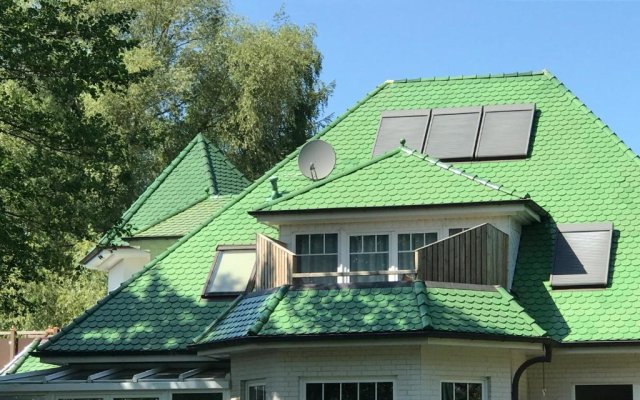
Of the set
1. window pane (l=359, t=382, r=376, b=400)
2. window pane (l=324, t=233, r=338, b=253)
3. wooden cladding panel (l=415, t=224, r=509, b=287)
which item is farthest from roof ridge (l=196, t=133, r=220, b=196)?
window pane (l=359, t=382, r=376, b=400)

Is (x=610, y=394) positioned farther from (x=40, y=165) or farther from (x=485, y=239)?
(x=40, y=165)

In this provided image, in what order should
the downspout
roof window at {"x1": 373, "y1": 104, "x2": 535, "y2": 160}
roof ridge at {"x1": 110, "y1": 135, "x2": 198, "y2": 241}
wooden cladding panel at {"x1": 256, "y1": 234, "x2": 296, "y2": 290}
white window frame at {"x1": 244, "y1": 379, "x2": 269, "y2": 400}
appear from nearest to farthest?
white window frame at {"x1": 244, "y1": 379, "x2": 269, "y2": 400}
the downspout
wooden cladding panel at {"x1": 256, "y1": 234, "x2": 296, "y2": 290}
roof window at {"x1": 373, "y1": 104, "x2": 535, "y2": 160}
roof ridge at {"x1": 110, "y1": 135, "x2": 198, "y2": 241}

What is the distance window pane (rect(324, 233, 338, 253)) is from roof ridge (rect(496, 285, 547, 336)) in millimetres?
3324

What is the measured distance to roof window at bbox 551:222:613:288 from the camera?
25734 millimetres

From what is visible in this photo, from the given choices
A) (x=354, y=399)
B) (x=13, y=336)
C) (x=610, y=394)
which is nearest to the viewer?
(x=354, y=399)

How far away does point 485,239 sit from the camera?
2484cm

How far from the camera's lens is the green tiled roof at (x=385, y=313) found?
2275 centimetres

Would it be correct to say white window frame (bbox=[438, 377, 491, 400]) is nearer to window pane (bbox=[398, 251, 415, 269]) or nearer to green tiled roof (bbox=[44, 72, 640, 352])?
green tiled roof (bbox=[44, 72, 640, 352])

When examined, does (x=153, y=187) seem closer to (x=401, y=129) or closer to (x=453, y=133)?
(x=401, y=129)

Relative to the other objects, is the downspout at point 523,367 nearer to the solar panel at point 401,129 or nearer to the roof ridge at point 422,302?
the roof ridge at point 422,302

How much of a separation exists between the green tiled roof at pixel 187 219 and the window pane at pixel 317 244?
220 inches

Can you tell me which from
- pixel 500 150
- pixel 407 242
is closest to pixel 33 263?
pixel 407 242

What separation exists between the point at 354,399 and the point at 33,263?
310 inches

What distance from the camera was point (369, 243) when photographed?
25.9m
